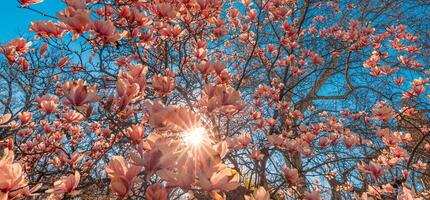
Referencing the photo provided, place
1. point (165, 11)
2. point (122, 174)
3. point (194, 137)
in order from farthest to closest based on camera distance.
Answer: point (165, 11), point (194, 137), point (122, 174)

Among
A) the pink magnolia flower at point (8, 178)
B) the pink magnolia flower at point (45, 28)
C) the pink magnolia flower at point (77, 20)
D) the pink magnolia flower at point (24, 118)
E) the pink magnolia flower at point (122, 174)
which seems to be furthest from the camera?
the pink magnolia flower at point (24, 118)

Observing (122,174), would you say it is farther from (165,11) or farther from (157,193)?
(165,11)

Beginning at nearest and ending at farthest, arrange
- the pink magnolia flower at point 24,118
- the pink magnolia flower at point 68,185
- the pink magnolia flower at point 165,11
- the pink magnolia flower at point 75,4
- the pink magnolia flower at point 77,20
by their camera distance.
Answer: the pink magnolia flower at point 68,185, the pink magnolia flower at point 77,20, the pink magnolia flower at point 75,4, the pink magnolia flower at point 165,11, the pink magnolia flower at point 24,118

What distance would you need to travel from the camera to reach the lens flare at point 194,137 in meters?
1.09

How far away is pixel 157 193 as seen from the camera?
97 centimetres

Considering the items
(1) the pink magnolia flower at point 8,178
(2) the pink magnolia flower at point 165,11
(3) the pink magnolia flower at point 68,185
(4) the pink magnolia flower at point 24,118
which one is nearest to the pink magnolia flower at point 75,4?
(2) the pink magnolia flower at point 165,11

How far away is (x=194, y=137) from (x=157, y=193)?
242mm

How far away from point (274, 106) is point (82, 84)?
11.7ft

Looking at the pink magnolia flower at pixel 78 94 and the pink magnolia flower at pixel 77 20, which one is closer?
the pink magnolia flower at pixel 78 94

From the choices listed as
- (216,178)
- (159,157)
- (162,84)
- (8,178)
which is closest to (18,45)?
(162,84)

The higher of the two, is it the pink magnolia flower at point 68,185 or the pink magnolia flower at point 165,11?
the pink magnolia flower at point 165,11

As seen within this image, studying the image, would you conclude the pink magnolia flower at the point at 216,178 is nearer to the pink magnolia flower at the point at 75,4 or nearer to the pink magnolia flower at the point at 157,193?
the pink magnolia flower at the point at 157,193

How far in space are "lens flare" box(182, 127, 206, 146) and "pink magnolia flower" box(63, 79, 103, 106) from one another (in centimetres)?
41

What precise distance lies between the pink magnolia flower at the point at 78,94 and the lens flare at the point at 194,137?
41 cm
